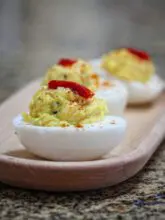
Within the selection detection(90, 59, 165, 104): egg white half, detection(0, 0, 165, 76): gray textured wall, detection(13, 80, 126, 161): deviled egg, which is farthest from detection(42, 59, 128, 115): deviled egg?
detection(0, 0, 165, 76): gray textured wall

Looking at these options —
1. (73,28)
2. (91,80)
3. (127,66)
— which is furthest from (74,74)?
(73,28)

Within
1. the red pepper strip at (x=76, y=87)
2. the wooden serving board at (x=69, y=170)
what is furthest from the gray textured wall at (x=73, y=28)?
the wooden serving board at (x=69, y=170)

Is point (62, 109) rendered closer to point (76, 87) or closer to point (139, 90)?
point (76, 87)

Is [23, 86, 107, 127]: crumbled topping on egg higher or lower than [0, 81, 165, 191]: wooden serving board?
higher

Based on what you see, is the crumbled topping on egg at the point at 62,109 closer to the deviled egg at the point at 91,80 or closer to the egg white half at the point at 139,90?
the deviled egg at the point at 91,80

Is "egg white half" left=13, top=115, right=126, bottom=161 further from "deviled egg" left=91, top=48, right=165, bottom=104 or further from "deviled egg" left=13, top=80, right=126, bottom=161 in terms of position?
"deviled egg" left=91, top=48, right=165, bottom=104

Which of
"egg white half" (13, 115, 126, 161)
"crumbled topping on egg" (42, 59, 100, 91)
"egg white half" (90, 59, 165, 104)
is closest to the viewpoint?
"egg white half" (13, 115, 126, 161)
